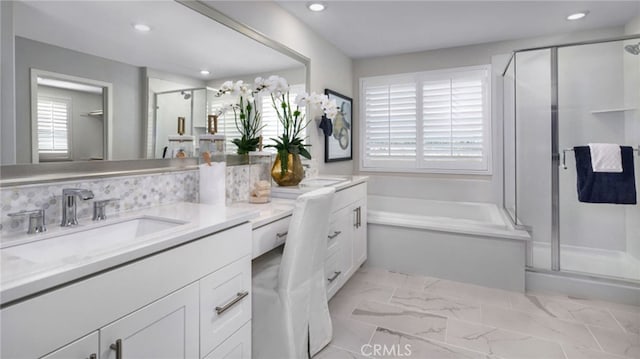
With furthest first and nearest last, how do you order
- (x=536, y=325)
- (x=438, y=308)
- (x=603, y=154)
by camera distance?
1. (x=603, y=154)
2. (x=438, y=308)
3. (x=536, y=325)

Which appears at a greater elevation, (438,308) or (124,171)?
(124,171)

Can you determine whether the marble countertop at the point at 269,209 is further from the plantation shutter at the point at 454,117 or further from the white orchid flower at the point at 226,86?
the plantation shutter at the point at 454,117

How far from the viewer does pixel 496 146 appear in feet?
11.7

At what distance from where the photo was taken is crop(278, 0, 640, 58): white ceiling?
2617 millimetres

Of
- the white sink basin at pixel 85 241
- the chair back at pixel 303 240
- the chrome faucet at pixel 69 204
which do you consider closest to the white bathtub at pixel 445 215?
the chair back at pixel 303 240

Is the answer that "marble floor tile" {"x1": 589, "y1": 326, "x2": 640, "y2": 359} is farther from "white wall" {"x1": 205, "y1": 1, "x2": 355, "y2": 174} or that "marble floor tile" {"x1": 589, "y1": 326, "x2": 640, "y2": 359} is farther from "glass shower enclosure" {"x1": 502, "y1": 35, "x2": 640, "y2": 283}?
"white wall" {"x1": 205, "y1": 1, "x2": 355, "y2": 174}

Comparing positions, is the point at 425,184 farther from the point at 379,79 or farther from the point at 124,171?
the point at 124,171

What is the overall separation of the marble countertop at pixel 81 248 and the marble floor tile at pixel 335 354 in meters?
0.99

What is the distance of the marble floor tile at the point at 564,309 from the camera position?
7.01ft

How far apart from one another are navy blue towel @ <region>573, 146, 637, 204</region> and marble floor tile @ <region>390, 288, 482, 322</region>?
1275 mm

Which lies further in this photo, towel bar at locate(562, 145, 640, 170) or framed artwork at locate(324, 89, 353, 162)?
framed artwork at locate(324, 89, 353, 162)

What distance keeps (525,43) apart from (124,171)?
3.87 metres


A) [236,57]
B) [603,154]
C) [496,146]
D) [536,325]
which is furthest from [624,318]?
[236,57]

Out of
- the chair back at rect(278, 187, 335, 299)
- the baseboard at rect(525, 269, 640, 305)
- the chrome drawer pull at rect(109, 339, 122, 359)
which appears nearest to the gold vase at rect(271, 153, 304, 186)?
the chair back at rect(278, 187, 335, 299)
